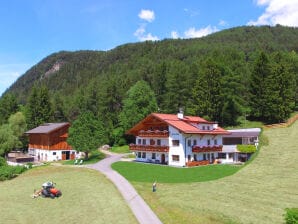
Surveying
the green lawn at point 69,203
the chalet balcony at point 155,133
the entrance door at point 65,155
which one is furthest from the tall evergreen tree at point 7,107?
the green lawn at point 69,203

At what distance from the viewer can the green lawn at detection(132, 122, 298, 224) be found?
28.7 m

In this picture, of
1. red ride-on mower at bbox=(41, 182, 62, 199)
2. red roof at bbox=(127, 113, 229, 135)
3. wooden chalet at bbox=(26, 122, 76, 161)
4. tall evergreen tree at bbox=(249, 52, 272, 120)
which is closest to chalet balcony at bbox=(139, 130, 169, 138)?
red roof at bbox=(127, 113, 229, 135)

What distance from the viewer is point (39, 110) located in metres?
94.3

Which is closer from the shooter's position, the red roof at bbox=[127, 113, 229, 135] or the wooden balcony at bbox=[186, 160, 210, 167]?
the wooden balcony at bbox=[186, 160, 210, 167]

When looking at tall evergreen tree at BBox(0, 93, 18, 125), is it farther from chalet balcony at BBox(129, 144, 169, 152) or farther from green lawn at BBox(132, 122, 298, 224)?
green lawn at BBox(132, 122, 298, 224)

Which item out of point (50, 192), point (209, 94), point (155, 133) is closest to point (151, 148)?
point (155, 133)

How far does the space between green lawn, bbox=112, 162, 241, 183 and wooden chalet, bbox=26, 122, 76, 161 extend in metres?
22.6

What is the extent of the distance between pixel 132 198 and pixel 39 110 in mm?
66595

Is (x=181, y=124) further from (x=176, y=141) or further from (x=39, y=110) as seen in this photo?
(x=39, y=110)

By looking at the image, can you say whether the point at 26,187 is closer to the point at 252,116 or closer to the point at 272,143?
the point at 272,143

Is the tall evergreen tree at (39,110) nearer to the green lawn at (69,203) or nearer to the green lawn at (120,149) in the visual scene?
the green lawn at (120,149)

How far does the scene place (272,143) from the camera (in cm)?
6288

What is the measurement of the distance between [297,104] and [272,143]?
38054 millimetres

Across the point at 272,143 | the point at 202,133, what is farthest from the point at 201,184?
the point at 272,143
